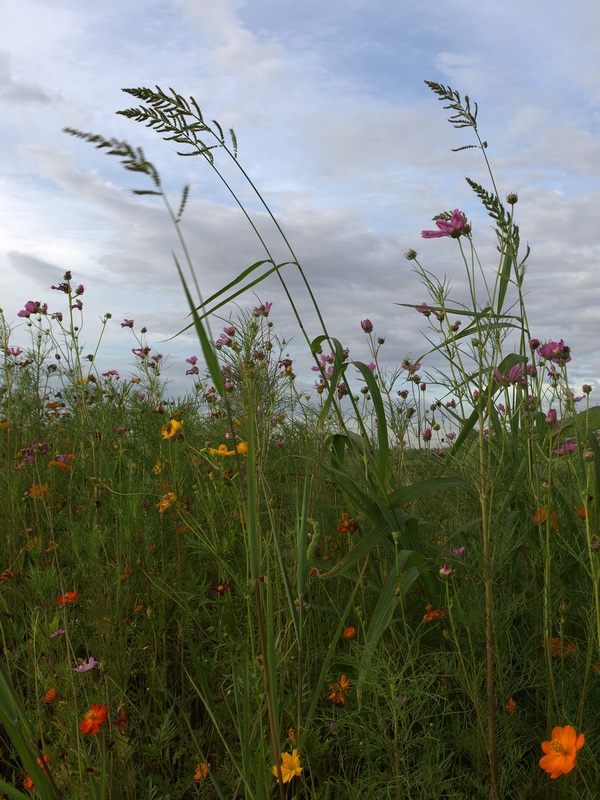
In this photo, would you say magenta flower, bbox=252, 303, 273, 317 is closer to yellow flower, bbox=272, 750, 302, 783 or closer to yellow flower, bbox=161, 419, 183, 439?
yellow flower, bbox=161, 419, 183, 439

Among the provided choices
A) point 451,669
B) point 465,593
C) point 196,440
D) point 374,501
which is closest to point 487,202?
point 374,501

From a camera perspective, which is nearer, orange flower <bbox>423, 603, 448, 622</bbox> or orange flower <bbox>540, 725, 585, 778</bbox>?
orange flower <bbox>540, 725, 585, 778</bbox>

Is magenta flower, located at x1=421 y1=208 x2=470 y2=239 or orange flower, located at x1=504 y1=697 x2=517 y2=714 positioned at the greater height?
magenta flower, located at x1=421 y1=208 x2=470 y2=239

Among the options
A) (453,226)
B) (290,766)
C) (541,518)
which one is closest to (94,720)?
(290,766)

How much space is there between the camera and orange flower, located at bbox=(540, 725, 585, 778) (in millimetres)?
1215

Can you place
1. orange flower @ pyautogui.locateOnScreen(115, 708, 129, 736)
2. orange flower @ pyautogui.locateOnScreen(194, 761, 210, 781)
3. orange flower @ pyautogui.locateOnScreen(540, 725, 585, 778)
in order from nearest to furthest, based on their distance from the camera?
1. orange flower @ pyautogui.locateOnScreen(540, 725, 585, 778)
2. orange flower @ pyautogui.locateOnScreen(194, 761, 210, 781)
3. orange flower @ pyautogui.locateOnScreen(115, 708, 129, 736)

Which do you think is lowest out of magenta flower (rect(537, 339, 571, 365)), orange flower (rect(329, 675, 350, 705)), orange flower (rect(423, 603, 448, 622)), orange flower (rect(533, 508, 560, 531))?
orange flower (rect(329, 675, 350, 705))

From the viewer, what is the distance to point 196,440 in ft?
10.4

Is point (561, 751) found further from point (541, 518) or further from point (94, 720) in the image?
point (94, 720)

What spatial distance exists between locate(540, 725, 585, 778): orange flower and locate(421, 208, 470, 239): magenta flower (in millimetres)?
1140

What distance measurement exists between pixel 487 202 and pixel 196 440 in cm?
193

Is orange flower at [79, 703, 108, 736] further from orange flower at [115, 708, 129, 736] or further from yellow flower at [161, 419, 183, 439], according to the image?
yellow flower at [161, 419, 183, 439]

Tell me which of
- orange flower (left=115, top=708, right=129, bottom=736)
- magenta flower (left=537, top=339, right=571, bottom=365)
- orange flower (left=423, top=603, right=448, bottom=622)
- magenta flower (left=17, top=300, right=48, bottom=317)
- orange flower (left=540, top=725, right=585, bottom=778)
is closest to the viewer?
orange flower (left=540, top=725, right=585, bottom=778)

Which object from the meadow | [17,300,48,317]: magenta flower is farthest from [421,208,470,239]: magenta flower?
[17,300,48,317]: magenta flower
